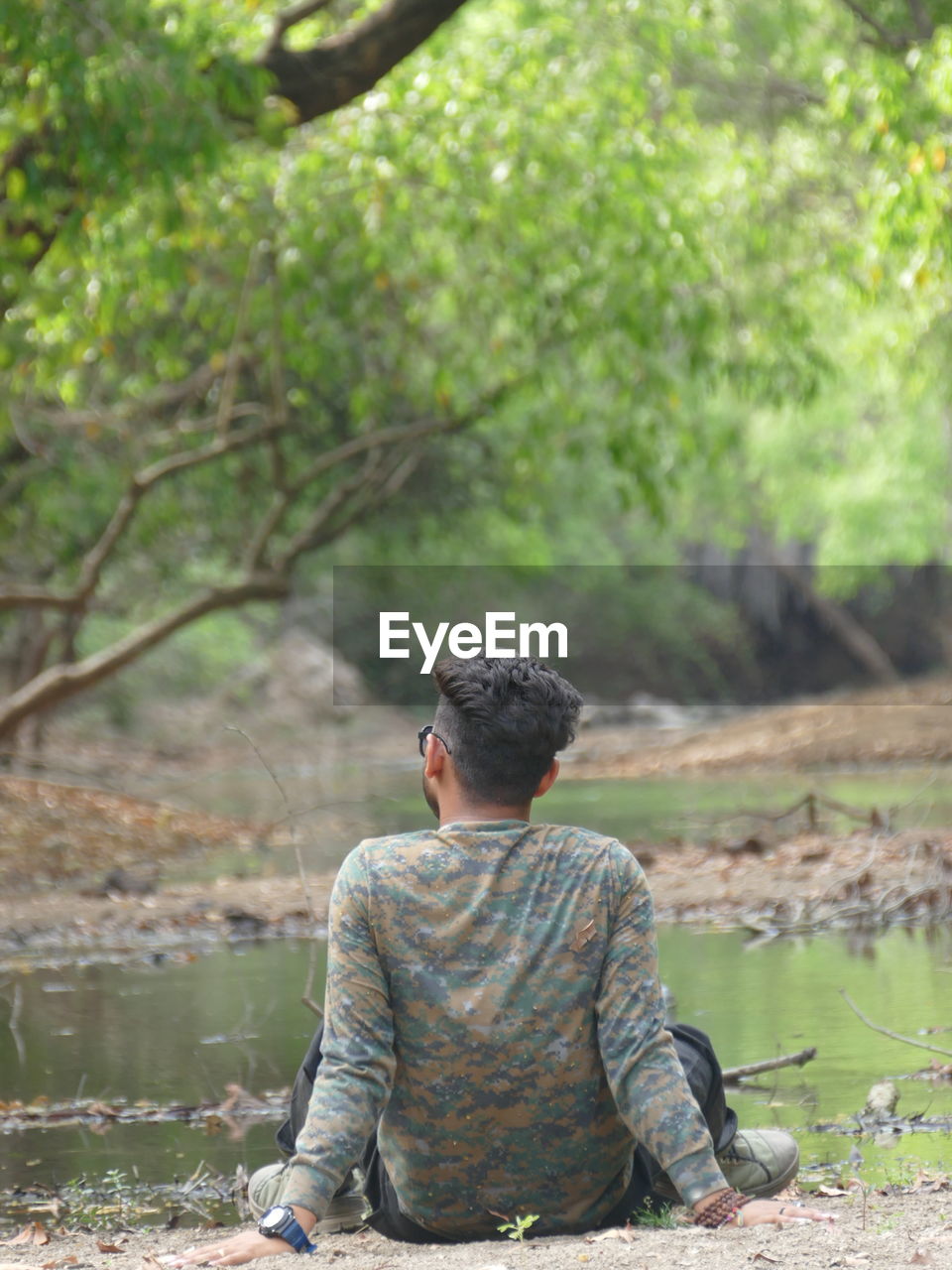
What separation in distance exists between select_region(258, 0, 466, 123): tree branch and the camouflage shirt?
7.98m

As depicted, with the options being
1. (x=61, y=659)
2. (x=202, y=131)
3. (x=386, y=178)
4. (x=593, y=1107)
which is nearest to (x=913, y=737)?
(x=61, y=659)

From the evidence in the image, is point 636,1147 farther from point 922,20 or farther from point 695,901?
point 922,20

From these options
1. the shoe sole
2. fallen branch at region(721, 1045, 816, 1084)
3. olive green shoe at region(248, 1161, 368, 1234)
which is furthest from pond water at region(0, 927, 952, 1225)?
olive green shoe at region(248, 1161, 368, 1234)

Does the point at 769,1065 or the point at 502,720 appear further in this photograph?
the point at 769,1065

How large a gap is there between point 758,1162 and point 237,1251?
48.2 inches

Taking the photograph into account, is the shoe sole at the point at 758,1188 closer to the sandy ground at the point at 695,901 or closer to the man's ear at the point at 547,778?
the man's ear at the point at 547,778

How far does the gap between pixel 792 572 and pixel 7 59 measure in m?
37.3

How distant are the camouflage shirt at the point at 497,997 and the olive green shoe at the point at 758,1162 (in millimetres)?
496

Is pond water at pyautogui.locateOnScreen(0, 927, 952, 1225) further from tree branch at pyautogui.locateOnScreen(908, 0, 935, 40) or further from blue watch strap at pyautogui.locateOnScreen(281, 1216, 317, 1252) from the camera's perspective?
tree branch at pyautogui.locateOnScreen(908, 0, 935, 40)

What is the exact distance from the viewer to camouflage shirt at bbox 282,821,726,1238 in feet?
10.7

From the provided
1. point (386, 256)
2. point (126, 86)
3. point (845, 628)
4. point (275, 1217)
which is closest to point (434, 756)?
point (275, 1217)

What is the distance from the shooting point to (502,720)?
10.8 ft

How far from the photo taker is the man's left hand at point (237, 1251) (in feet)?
10.3

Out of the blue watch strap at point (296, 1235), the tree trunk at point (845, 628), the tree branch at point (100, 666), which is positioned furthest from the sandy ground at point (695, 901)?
the tree trunk at point (845, 628)
